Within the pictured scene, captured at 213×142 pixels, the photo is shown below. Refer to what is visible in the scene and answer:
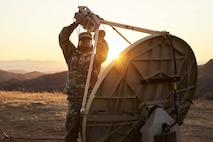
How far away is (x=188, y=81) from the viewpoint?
8.63m

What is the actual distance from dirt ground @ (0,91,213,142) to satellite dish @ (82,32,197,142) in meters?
4.94

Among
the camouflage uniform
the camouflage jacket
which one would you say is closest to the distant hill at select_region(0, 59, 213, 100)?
the camouflage jacket

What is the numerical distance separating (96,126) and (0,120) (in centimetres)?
884

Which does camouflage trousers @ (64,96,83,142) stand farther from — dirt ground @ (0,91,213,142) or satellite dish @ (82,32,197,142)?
dirt ground @ (0,91,213,142)

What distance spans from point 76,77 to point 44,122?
23.8 feet

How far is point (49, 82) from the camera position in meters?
96.6

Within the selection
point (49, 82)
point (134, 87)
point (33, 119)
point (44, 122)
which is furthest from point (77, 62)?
point (49, 82)

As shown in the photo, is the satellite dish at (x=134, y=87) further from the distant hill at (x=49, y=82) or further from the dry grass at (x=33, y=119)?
the distant hill at (x=49, y=82)

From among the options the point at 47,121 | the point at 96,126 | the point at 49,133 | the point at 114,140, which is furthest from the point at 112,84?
the point at 47,121

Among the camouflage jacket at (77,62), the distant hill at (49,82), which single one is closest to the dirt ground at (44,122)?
the camouflage jacket at (77,62)

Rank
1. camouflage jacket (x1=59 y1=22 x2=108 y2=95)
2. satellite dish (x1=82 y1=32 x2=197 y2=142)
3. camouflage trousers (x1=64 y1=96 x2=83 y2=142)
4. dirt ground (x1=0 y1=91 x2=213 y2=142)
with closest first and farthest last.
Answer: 1. satellite dish (x1=82 y1=32 x2=197 y2=142)
2. camouflage trousers (x1=64 y1=96 x2=83 y2=142)
3. camouflage jacket (x1=59 y1=22 x2=108 y2=95)
4. dirt ground (x1=0 y1=91 x2=213 y2=142)

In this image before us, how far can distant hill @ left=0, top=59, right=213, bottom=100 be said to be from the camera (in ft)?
197

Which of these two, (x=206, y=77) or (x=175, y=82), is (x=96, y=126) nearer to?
(x=175, y=82)

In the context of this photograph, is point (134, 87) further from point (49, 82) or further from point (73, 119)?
point (49, 82)
